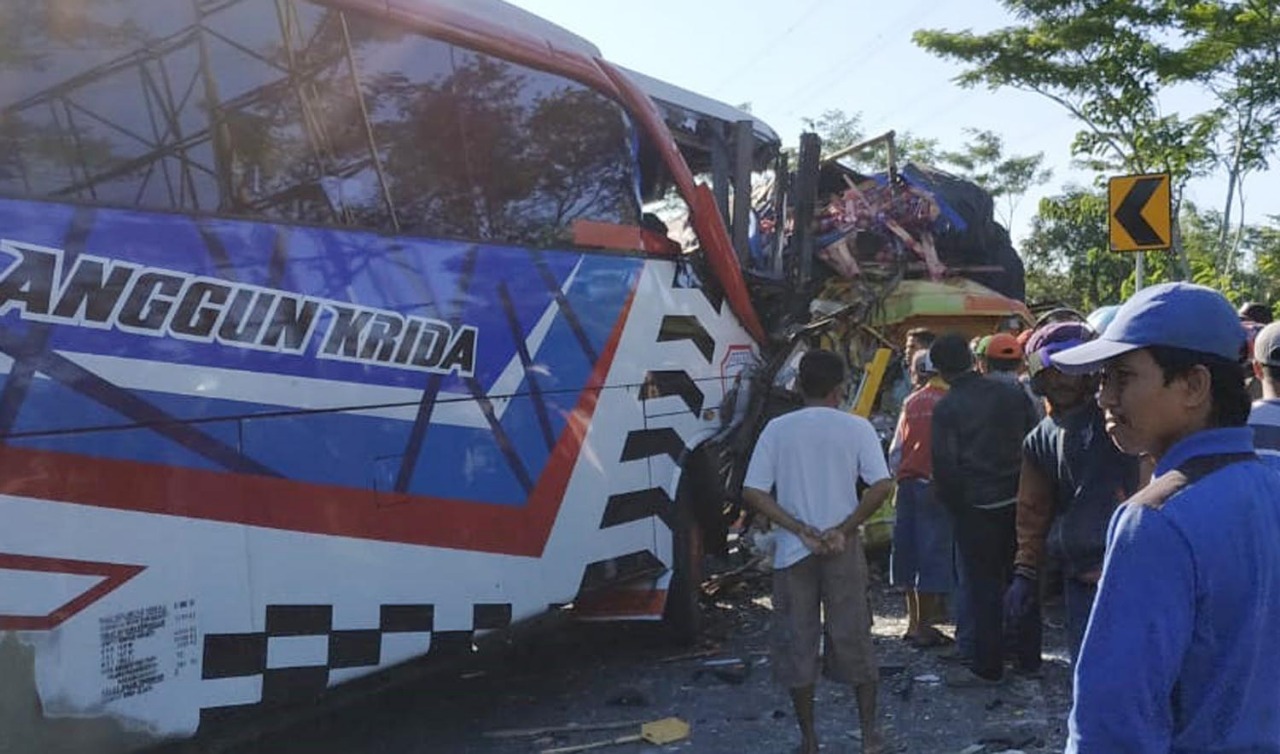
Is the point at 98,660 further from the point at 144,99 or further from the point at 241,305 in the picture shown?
the point at 144,99

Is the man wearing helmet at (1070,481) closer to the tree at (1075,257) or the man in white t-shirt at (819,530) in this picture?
the man in white t-shirt at (819,530)

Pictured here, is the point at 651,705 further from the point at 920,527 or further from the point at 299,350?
the point at 299,350

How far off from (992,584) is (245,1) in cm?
438

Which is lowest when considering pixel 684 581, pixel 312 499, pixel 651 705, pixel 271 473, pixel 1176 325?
pixel 651 705

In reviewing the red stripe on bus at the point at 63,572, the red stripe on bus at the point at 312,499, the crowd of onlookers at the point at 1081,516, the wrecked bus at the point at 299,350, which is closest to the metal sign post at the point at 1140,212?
the crowd of onlookers at the point at 1081,516

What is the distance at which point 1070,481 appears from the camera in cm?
427

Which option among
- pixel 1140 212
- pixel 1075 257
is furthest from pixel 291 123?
pixel 1075 257

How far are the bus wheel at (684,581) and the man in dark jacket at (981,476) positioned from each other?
1482 millimetres

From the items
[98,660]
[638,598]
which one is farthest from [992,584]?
[98,660]

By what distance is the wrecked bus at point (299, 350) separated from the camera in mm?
3617

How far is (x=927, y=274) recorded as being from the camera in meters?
11.3

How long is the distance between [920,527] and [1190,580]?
17.8ft

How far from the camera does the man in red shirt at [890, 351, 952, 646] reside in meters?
6.92

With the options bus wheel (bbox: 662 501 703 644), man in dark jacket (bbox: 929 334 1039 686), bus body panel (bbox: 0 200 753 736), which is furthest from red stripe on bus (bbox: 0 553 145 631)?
man in dark jacket (bbox: 929 334 1039 686)
